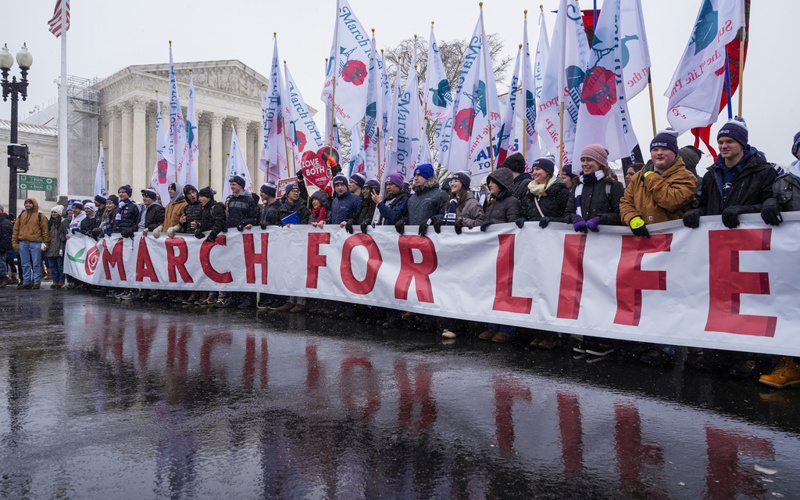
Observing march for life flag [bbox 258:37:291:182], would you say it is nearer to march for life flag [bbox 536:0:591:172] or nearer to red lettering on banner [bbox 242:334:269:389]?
march for life flag [bbox 536:0:591:172]

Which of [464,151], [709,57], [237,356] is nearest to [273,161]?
[464,151]

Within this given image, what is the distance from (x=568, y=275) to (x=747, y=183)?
1.82 m

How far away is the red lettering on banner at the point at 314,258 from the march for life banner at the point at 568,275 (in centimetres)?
2

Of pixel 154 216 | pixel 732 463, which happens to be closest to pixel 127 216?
pixel 154 216

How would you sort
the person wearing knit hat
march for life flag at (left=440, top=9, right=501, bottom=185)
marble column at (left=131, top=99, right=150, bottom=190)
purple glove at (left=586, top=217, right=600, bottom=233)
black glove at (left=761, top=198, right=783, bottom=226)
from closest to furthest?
1. black glove at (left=761, top=198, right=783, bottom=226)
2. the person wearing knit hat
3. purple glove at (left=586, top=217, right=600, bottom=233)
4. march for life flag at (left=440, top=9, right=501, bottom=185)
5. marble column at (left=131, top=99, right=150, bottom=190)

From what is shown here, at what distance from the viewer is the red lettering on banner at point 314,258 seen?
8.85m

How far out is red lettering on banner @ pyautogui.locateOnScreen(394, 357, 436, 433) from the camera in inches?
150

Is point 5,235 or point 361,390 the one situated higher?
point 5,235

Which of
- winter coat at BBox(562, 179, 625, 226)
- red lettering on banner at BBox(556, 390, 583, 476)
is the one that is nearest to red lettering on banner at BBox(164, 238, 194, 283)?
winter coat at BBox(562, 179, 625, 226)

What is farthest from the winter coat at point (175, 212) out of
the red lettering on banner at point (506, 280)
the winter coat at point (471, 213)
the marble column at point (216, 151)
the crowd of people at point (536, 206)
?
the marble column at point (216, 151)

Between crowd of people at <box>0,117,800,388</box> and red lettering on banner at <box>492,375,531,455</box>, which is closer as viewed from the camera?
red lettering on banner at <box>492,375,531,455</box>

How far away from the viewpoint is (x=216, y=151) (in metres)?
57.1

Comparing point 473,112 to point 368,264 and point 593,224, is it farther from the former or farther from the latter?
point 593,224

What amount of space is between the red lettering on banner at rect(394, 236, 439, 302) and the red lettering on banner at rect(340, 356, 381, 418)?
1.85 m
